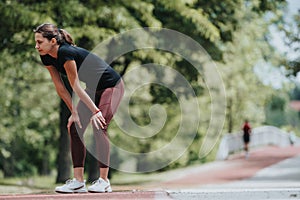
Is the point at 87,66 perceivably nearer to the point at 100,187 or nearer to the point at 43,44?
the point at 43,44

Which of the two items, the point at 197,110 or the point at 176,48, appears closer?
the point at 176,48

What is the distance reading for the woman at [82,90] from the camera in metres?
5.75

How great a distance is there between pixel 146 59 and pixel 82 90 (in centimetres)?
1234

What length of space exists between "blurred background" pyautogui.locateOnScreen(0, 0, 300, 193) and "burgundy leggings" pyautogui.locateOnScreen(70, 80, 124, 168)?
807 centimetres

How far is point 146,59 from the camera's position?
59.3 feet

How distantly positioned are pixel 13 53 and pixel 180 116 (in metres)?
20.6

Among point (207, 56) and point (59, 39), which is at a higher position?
point (207, 56)

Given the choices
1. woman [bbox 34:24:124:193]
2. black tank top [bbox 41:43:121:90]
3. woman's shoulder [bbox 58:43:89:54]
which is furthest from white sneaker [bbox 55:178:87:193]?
woman's shoulder [bbox 58:43:89:54]

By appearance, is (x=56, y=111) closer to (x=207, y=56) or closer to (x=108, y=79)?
(x=207, y=56)

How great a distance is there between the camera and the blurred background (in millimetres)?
14703

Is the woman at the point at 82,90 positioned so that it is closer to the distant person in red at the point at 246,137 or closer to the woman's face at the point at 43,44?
the woman's face at the point at 43,44

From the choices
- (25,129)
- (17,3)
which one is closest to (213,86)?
(17,3)

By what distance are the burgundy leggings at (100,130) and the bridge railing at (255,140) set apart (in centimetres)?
2189

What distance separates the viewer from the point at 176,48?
58.7 feet
